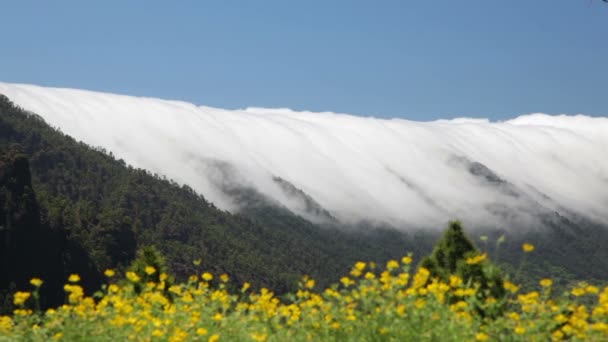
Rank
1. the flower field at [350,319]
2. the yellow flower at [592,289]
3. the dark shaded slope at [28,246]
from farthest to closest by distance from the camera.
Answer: the dark shaded slope at [28,246]
the yellow flower at [592,289]
the flower field at [350,319]

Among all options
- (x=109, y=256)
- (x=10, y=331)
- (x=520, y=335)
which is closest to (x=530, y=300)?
(x=520, y=335)

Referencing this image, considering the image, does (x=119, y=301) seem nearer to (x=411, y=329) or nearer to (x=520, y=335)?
(x=411, y=329)

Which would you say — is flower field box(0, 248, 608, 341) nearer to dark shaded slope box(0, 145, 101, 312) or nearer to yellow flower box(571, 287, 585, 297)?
yellow flower box(571, 287, 585, 297)

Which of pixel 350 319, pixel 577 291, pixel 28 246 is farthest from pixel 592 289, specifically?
pixel 28 246

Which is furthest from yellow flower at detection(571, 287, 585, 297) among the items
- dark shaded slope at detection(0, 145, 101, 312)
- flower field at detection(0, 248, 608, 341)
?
dark shaded slope at detection(0, 145, 101, 312)

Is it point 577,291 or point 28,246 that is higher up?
point 577,291

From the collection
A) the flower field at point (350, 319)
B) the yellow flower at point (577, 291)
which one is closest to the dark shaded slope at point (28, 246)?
the flower field at point (350, 319)

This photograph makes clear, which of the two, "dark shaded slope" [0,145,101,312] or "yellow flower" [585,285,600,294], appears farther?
"dark shaded slope" [0,145,101,312]

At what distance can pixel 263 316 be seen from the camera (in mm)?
10164

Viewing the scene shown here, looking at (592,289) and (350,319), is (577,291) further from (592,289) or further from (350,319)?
(350,319)


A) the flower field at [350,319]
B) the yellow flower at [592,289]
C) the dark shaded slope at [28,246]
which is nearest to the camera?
the flower field at [350,319]

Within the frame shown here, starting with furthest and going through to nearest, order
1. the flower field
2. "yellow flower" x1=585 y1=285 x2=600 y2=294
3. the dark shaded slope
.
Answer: the dark shaded slope
"yellow flower" x1=585 y1=285 x2=600 y2=294
the flower field

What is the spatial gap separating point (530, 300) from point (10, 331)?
21.6 feet

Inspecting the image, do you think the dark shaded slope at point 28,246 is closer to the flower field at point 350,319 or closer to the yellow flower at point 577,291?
the flower field at point 350,319
